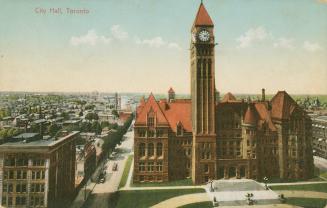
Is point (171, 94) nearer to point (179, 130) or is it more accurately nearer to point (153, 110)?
point (153, 110)

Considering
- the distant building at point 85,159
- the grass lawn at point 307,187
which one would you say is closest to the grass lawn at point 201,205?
the grass lawn at point 307,187

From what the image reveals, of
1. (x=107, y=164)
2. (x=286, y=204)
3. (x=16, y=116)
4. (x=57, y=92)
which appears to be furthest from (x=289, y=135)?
(x=16, y=116)

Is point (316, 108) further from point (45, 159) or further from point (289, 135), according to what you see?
point (45, 159)

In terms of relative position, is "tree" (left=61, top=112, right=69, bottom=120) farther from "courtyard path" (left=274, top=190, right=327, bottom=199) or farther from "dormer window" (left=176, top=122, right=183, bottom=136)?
"courtyard path" (left=274, top=190, right=327, bottom=199)

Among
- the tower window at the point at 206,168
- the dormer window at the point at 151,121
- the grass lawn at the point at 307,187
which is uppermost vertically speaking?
the dormer window at the point at 151,121

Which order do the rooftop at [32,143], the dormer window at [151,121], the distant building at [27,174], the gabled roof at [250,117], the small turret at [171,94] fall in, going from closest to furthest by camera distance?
1. the distant building at [27,174]
2. the rooftop at [32,143]
3. the small turret at [171,94]
4. the dormer window at [151,121]
5. the gabled roof at [250,117]

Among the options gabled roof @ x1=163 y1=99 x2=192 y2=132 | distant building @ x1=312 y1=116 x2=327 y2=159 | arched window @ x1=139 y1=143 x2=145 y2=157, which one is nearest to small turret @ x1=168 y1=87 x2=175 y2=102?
gabled roof @ x1=163 y1=99 x2=192 y2=132

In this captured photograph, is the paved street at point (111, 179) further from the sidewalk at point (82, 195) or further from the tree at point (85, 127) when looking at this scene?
the tree at point (85, 127)
